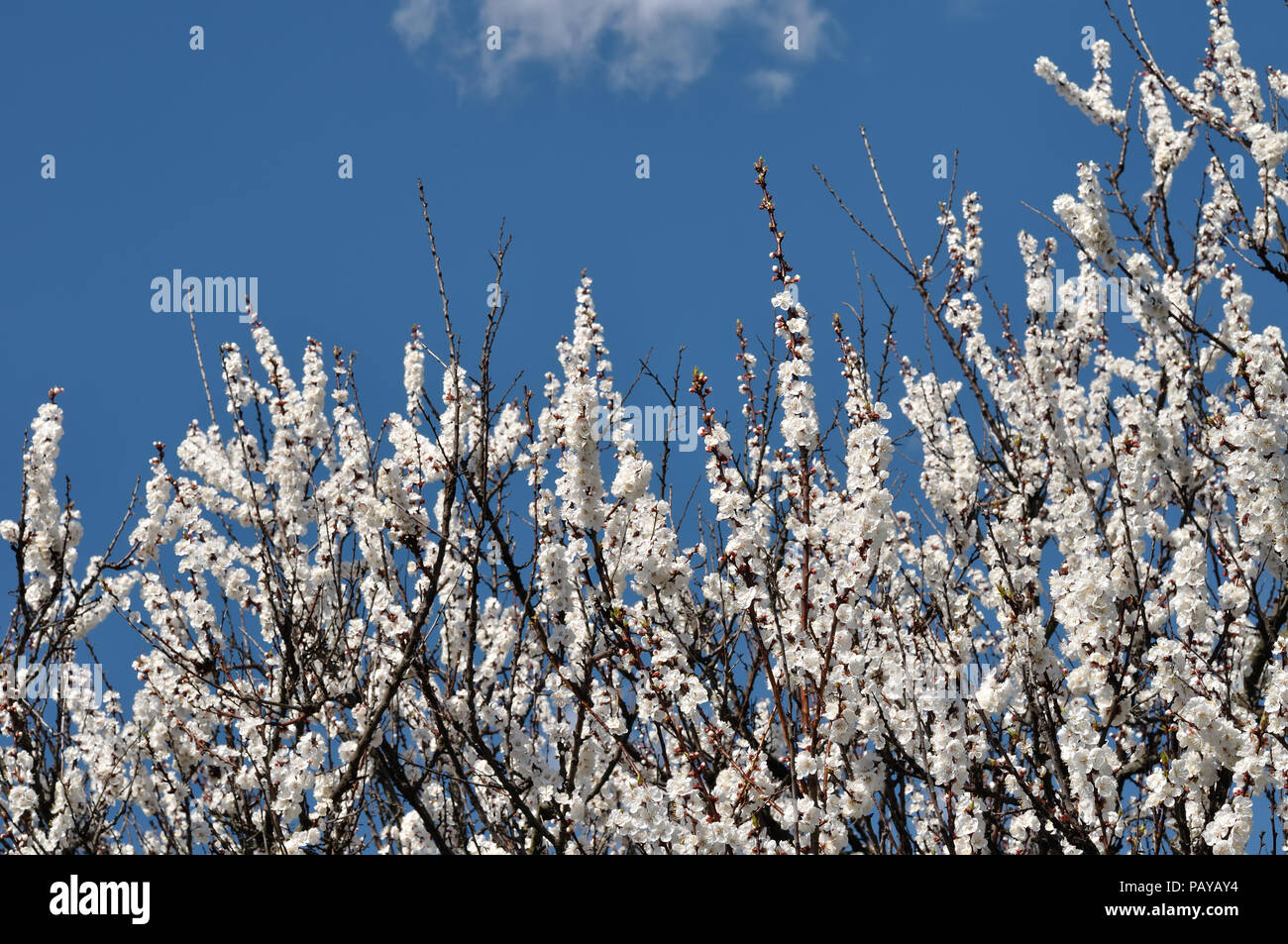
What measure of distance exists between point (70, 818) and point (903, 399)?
22.4ft

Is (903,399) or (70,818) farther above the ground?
(903,399)

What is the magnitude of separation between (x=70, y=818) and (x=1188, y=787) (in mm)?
5595

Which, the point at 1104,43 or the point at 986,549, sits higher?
the point at 1104,43

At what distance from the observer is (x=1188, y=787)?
4055 mm

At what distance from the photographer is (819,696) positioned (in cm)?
371
